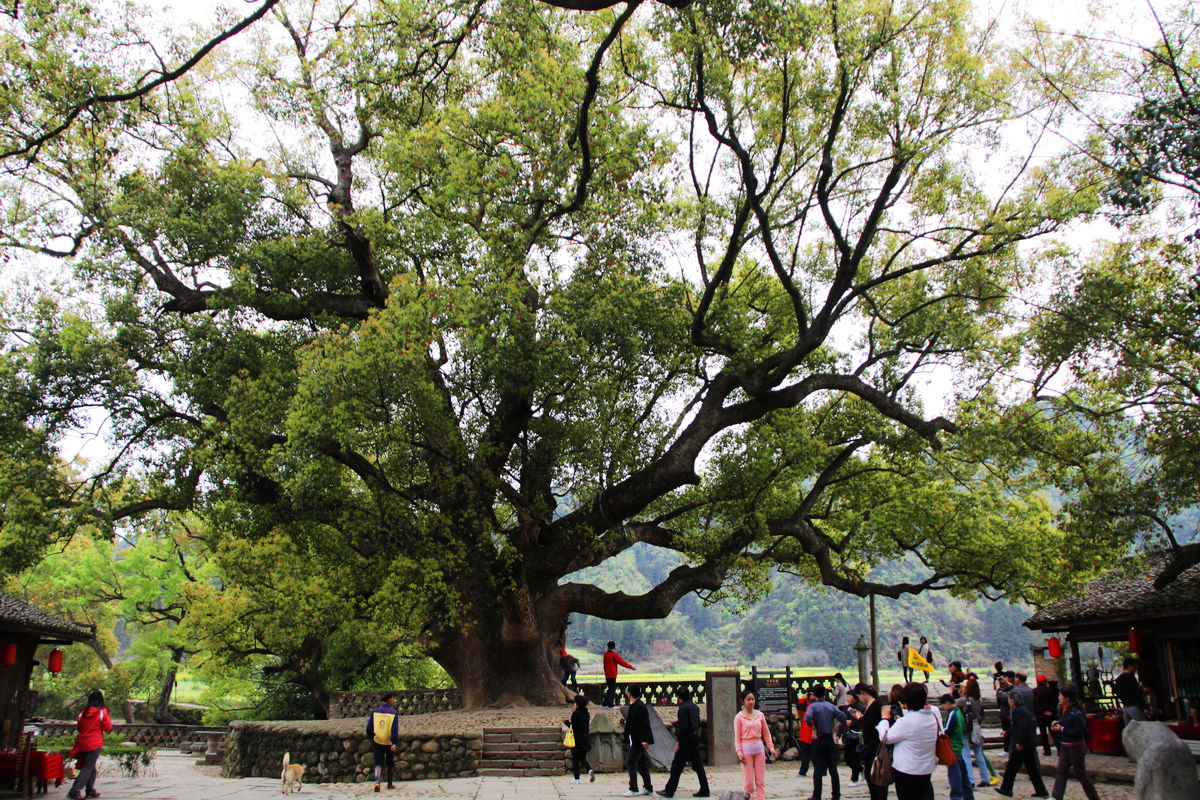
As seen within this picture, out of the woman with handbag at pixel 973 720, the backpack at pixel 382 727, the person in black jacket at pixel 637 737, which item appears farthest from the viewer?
the backpack at pixel 382 727

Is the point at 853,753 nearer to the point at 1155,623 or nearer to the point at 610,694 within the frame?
the point at 610,694

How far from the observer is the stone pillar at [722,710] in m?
13.5

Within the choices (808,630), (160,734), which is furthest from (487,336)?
(808,630)

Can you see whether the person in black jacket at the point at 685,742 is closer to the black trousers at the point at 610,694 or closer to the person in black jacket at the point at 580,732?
the person in black jacket at the point at 580,732

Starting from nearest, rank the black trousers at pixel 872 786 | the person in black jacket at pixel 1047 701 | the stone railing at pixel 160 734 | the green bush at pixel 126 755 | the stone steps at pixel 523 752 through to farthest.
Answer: the black trousers at pixel 872 786
the person in black jacket at pixel 1047 701
the stone steps at pixel 523 752
the green bush at pixel 126 755
the stone railing at pixel 160 734

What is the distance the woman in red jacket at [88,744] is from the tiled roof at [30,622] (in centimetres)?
256

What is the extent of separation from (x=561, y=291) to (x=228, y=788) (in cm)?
1000

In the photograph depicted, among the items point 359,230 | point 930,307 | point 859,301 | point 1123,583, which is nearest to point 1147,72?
point 930,307

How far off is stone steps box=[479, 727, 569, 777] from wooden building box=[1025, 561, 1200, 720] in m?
9.28

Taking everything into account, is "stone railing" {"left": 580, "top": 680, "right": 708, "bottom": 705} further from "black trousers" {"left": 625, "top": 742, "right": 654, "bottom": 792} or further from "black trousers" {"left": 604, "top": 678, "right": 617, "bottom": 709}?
"black trousers" {"left": 625, "top": 742, "right": 654, "bottom": 792}

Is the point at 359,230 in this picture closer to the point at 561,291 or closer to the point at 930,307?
the point at 561,291

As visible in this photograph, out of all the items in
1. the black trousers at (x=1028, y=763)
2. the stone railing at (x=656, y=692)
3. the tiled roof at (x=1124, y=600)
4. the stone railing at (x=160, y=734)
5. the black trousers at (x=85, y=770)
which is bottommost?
the stone railing at (x=160, y=734)

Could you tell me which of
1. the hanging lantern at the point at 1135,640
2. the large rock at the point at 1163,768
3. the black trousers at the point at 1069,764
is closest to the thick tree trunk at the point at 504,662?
the black trousers at the point at 1069,764

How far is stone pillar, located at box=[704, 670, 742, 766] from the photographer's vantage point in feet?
44.4
